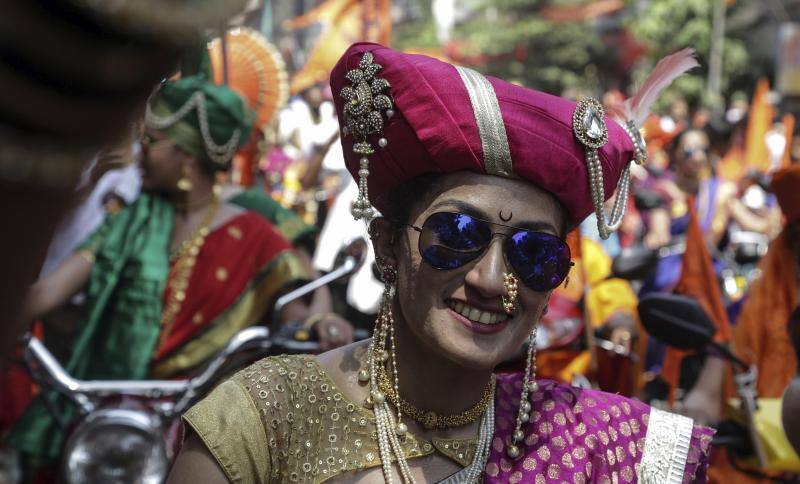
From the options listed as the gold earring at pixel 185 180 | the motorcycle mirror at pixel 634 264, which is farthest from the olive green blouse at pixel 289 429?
the motorcycle mirror at pixel 634 264

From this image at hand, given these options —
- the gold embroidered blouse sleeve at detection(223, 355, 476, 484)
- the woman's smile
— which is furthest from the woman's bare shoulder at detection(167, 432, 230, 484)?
the woman's smile

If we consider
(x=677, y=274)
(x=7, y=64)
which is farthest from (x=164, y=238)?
(x=7, y=64)

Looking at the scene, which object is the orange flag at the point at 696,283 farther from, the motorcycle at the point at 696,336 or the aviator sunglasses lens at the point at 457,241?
the aviator sunglasses lens at the point at 457,241

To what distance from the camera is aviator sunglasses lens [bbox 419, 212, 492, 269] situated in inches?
82.9

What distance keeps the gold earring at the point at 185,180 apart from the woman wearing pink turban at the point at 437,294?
2.46 meters

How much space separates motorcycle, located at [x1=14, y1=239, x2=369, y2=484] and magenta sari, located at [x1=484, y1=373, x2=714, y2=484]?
43.3 inches

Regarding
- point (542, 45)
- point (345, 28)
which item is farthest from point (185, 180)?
point (542, 45)

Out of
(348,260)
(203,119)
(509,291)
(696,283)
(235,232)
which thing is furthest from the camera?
(696,283)

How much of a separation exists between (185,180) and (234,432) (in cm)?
276

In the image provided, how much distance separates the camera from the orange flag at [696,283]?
4777mm

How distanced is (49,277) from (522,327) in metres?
2.80

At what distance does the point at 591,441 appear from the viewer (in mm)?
2346

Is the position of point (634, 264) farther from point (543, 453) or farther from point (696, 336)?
point (543, 453)

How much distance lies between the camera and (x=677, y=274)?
6062mm
